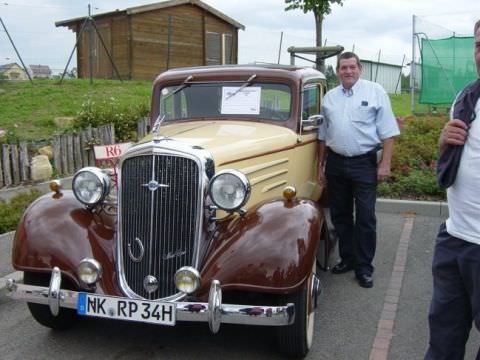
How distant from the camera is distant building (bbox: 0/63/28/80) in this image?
50.4 feet

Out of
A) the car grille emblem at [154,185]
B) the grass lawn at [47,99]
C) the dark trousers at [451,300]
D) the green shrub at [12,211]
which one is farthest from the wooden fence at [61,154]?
the dark trousers at [451,300]

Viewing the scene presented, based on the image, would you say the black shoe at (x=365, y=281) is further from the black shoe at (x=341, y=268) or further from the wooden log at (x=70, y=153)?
the wooden log at (x=70, y=153)

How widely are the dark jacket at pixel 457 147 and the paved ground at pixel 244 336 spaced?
4.96 feet

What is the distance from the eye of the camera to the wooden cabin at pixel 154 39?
18.3 metres

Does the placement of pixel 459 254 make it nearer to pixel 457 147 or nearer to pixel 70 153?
pixel 457 147

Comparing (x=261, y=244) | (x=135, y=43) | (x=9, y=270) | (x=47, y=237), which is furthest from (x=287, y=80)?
(x=135, y=43)

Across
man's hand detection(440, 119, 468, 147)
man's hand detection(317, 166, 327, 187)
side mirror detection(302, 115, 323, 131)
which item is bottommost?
man's hand detection(317, 166, 327, 187)

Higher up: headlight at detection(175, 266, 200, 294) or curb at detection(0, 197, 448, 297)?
headlight at detection(175, 266, 200, 294)

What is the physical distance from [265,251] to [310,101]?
2347 mm

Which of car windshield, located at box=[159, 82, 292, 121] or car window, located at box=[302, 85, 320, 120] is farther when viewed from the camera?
car window, located at box=[302, 85, 320, 120]

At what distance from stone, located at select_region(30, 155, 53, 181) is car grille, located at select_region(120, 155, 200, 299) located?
5328mm

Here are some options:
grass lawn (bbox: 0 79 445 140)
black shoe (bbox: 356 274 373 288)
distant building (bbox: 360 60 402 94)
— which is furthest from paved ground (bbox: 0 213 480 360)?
distant building (bbox: 360 60 402 94)

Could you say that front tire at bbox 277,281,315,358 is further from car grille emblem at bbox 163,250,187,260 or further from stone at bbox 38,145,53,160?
stone at bbox 38,145,53,160

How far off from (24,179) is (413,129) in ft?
21.3
